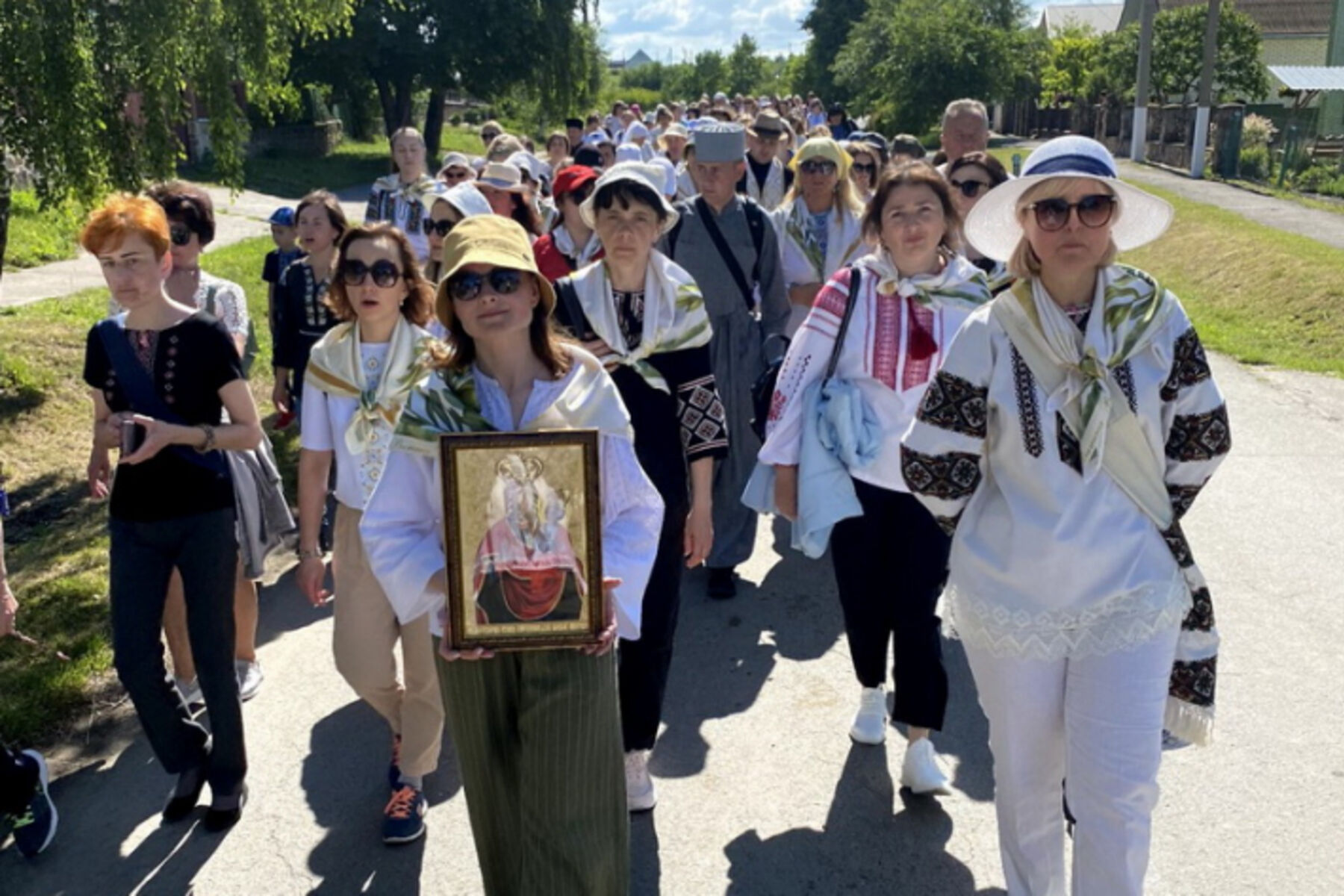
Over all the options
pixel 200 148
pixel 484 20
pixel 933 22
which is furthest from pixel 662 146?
pixel 933 22

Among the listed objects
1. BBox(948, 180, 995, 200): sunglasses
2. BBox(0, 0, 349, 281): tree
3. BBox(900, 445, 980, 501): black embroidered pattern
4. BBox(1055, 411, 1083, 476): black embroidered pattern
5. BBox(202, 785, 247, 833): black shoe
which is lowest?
BBox(202, 785, 247, 833): black shoe

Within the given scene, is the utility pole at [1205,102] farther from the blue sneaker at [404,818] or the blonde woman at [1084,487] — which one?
the blue sneaker at [404,818]

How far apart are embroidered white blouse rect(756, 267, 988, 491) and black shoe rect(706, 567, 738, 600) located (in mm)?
2115

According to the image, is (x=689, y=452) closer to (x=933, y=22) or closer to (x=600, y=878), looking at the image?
(x=600, y=878)

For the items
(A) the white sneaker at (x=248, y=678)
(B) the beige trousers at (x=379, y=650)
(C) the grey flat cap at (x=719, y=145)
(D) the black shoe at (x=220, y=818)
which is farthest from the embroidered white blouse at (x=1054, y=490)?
(A) the white sneaker at (x=248, y=678)

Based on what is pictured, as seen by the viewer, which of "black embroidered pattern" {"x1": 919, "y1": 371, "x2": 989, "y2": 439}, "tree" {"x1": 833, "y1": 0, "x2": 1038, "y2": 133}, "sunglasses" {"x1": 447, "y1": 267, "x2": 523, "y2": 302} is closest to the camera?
"sunglasses" {"x1": 447, "y1": 267, "x2": 523, "y2": 302}

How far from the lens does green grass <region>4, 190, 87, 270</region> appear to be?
47.3 feet

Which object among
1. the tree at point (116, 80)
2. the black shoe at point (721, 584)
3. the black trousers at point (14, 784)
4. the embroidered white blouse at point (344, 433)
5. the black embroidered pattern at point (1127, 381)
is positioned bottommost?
the black shoe at point (721, 584)

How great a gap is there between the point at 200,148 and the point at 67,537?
2540cm

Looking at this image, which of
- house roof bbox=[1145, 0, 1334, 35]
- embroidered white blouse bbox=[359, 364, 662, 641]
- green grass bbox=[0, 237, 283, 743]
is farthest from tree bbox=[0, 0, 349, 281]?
house roof bbox=[1145, 0, 1334, 35]

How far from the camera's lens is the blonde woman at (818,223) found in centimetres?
671

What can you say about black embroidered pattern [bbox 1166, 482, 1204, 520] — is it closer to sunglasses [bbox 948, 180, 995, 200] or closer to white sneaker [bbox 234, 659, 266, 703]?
sunglasses [bbox 948, 180, 995, 200]

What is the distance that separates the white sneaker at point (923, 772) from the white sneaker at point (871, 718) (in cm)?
35

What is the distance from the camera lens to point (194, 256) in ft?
17.1
